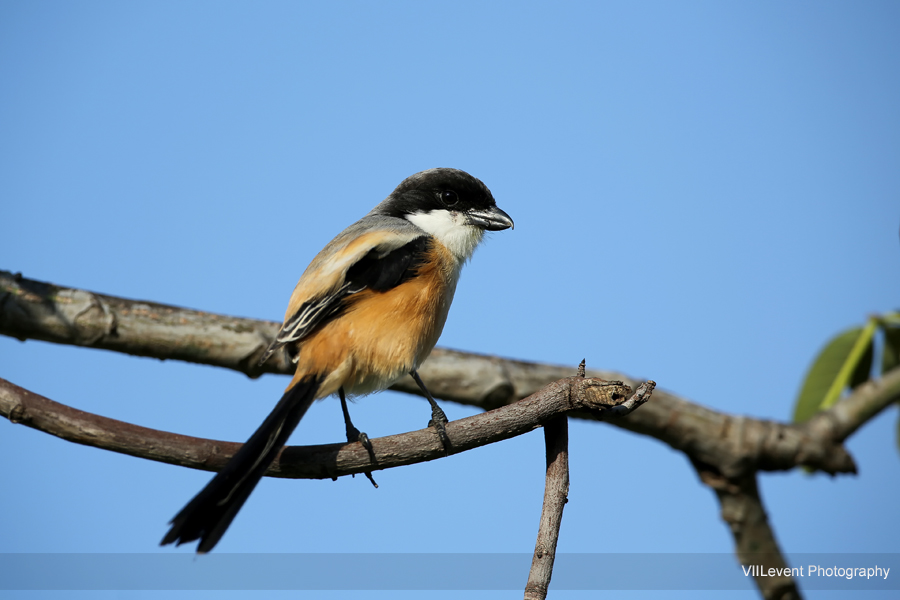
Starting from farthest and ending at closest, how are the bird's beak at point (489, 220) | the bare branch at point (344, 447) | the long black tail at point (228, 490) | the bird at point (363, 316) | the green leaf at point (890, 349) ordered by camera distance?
the bird's beak at point (489, 220)
the green leaf at point (890, 349)
the bird at point (363, 316)
the bare branch at point (344, 447)
the long black tail at point (228, 490)

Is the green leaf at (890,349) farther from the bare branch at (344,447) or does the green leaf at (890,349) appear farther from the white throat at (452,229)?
the bare branch at (344,447)

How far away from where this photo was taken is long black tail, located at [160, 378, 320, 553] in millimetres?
1995

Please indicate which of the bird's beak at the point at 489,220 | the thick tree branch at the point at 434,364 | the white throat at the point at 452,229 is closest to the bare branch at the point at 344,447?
the thick tree branch at the point at 434,364

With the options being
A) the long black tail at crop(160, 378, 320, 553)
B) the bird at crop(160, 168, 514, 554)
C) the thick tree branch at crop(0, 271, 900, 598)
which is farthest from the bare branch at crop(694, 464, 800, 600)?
the long black tail at crop(160, 378, 320, 553)

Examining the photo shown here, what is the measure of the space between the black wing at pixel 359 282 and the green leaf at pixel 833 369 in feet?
7.30

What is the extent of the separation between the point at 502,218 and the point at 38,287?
2.36 meters

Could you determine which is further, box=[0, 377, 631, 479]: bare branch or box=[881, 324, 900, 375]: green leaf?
box=[881, 324, 900, 375]: green leaf

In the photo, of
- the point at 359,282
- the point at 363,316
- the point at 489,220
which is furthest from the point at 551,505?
the point at 489,220

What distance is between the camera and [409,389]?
13.5ft

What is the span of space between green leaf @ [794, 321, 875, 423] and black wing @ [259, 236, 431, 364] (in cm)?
222

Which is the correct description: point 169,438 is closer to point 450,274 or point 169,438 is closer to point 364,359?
point 364,359

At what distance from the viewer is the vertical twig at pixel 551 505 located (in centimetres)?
203

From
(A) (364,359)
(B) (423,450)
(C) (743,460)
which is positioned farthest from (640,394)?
(C) (743,460)

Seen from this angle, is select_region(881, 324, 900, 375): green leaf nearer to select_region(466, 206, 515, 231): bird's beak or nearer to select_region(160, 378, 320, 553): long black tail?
select_region(466, 206, 515, 231): bird's beak
